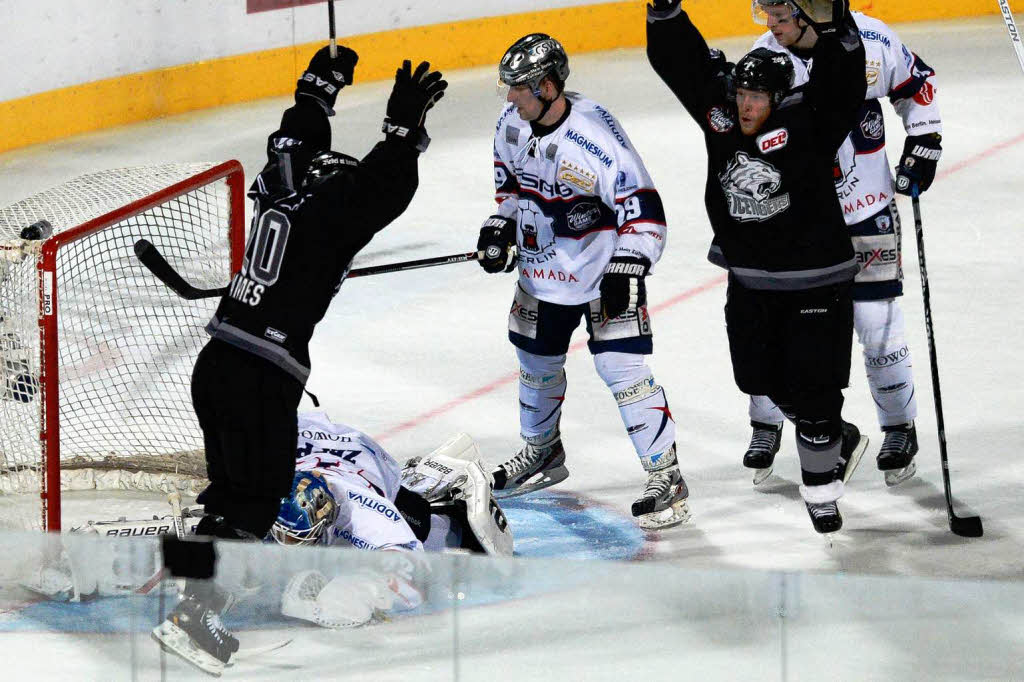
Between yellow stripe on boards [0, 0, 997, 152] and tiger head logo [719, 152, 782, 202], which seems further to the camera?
yellow stripe on boards [0, 0, 997, 152]

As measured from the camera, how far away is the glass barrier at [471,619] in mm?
2252

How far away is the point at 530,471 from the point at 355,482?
3.08ft

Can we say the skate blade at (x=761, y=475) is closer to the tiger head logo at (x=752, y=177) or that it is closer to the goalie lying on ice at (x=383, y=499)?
the goalie lying on ice at (x=383, y=499)

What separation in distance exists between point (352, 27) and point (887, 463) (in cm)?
572

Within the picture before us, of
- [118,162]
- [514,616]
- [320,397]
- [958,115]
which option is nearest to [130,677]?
[514,616]

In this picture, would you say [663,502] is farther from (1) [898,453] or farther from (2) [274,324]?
(2) [274,324]

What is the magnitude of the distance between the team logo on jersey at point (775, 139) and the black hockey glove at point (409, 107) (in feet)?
2.47

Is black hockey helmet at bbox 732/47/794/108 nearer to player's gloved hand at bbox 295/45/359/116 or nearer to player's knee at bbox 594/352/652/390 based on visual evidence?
player's knee at bbox 594/352/652/390

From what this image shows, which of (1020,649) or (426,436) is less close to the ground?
(1020,649)

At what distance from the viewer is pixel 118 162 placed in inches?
309

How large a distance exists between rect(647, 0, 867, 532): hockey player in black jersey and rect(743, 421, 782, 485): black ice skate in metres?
0.41

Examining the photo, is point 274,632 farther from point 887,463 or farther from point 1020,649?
point 887,463

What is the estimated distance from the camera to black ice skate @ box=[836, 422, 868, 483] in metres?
4.45

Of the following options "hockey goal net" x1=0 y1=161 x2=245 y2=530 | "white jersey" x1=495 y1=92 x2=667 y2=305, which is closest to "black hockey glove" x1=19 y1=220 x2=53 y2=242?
"hockey goal net" x1=0 y1=161 x2=245 y2=530
